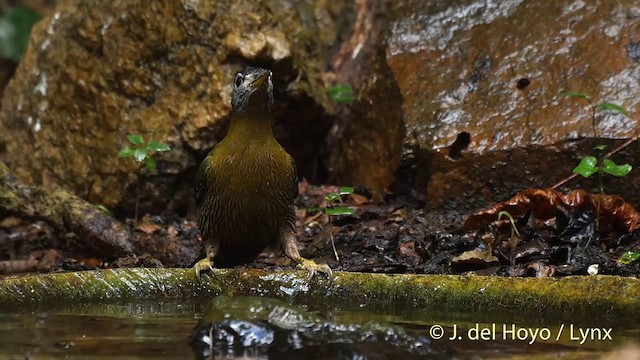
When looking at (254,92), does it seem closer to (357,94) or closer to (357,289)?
(357,289)

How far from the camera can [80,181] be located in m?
7.76

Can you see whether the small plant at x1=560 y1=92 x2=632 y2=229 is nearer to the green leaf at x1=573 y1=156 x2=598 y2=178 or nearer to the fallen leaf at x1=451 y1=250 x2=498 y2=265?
the green leaf at x1=573 y1=156 x2=598 y2=178

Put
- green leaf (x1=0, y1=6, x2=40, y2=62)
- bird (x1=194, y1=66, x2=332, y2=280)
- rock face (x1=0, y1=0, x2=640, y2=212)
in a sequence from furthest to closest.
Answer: green leaf (x1=0, y1=6, x2=40, y2=62)
rock face (x1=0, y1=0, x2=640, y2=212)
bird (x1=194, y1=66, x2=332, y2=280)

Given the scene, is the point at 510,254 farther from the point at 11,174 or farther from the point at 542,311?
the point at 11,174

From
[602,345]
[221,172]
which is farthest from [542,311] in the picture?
[221,172]

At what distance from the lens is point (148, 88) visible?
7727 mm

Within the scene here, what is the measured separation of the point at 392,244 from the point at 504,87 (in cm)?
153

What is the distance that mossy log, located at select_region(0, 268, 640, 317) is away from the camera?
384cm

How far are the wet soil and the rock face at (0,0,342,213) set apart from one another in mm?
481

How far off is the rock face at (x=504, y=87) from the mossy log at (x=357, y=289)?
247 centimetres

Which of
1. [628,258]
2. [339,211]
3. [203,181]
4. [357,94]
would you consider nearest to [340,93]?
[357,94]

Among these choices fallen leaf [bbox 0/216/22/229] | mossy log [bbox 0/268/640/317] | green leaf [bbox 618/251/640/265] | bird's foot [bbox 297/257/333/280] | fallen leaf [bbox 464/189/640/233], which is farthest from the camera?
fallen leaf [bbox 0/216/22/229]

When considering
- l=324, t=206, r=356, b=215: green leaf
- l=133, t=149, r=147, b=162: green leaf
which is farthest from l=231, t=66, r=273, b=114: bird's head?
l=133, t=149, r=147, b=162: green leaf

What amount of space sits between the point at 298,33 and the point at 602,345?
5.45m
